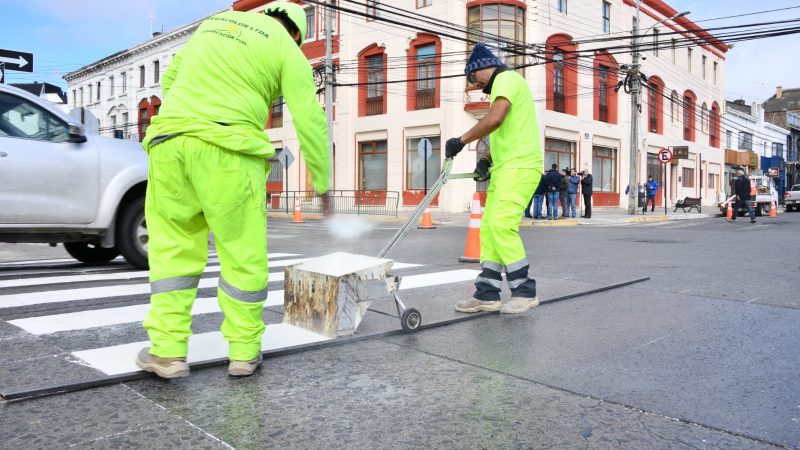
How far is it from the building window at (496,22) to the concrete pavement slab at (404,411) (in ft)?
77.0

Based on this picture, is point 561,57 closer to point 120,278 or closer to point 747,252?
point 747,252

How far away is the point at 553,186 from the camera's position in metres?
19.9

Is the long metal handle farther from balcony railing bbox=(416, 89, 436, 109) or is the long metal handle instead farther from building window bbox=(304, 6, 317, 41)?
building window bbox=(304, 6, 317, 41)

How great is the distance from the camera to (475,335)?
158 inches

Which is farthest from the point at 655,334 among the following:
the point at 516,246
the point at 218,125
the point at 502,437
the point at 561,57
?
the point at 561,57

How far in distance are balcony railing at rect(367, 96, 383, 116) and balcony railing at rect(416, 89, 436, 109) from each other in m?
2.16

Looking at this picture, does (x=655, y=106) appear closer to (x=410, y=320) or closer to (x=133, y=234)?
(x=133, y=234)

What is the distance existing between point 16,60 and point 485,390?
33.8 feet

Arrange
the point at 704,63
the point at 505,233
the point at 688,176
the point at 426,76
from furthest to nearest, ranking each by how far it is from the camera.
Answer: the point at 704,63, the point at 688,176, the point at 426,76, the point at 505,233

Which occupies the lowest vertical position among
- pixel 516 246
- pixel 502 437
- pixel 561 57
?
pixel 502 437

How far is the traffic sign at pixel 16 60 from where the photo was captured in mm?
10133

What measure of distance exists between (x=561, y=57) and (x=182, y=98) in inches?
1082

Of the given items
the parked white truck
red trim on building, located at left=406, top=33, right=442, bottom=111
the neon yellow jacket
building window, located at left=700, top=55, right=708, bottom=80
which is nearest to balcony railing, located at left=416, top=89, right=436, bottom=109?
red trim on building, located at left=406, top=33, right=442, bottom=111

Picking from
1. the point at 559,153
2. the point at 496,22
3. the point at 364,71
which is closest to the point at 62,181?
the point at 496,22
